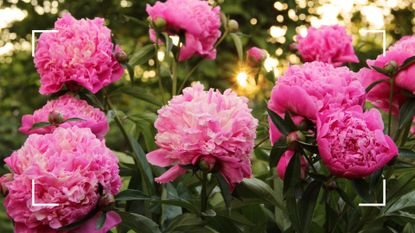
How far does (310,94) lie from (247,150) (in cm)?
Answer: 8

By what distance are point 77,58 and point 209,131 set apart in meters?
0.29

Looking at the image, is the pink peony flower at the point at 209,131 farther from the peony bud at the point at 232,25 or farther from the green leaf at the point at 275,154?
the peony bud at the point at 232,25

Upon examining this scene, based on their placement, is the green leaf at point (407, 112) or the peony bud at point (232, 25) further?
the peony bud at point (232, 25)

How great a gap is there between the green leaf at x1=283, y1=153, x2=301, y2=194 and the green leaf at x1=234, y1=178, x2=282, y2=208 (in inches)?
3.0

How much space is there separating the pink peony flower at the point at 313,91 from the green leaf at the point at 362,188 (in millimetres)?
74

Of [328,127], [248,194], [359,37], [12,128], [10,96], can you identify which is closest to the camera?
[328,127]

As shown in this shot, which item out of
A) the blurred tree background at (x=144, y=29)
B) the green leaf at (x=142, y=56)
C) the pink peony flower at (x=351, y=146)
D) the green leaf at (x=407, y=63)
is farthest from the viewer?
the blurred tree background at (x=144, y=29)

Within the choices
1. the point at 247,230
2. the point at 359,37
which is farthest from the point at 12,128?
the point at 247,230

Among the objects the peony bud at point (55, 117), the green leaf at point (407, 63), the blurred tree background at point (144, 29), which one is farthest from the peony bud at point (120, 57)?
the blurred tree background at point (144, 29)

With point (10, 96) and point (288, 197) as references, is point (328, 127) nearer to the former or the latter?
point (288, 197)

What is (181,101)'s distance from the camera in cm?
67

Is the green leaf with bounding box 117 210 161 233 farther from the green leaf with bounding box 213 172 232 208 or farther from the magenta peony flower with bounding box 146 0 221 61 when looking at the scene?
the magenta peony flower with bounding box 146 0 221 61

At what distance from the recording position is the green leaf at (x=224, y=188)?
0.66 meters

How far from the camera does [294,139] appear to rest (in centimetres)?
64
